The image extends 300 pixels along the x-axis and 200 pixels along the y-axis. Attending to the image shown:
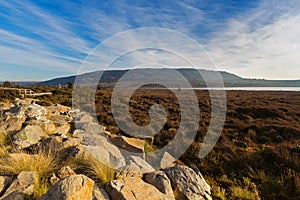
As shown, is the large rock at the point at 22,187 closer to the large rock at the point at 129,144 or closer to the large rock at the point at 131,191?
the large rock at the point at 131,191

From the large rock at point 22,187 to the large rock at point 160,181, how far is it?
79.1 inches

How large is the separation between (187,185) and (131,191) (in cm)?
139

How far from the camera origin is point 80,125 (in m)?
10.0

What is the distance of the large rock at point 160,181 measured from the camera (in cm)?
397

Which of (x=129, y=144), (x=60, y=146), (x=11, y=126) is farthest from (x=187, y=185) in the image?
(x=11, y=126)

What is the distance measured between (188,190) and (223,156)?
4656 millimetres

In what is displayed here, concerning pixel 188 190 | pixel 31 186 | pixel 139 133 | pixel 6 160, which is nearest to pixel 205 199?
pixel 188 190

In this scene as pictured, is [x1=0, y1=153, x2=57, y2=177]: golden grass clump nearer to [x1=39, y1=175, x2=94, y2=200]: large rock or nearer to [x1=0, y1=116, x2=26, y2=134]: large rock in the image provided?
[x1=39, y1=175, x2=94, y2=200]: large rock

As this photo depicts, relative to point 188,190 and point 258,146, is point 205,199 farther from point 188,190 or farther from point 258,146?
point 258,146

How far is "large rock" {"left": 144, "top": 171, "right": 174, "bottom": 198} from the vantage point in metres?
3.97

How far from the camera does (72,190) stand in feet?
9.60

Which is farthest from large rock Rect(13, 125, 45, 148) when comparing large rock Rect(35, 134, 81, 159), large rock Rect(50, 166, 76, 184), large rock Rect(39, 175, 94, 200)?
large rock Rect(39, 175, 94, 200)

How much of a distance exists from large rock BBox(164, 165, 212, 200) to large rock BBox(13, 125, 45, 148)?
4.13m

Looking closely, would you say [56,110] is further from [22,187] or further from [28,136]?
[22,187]
